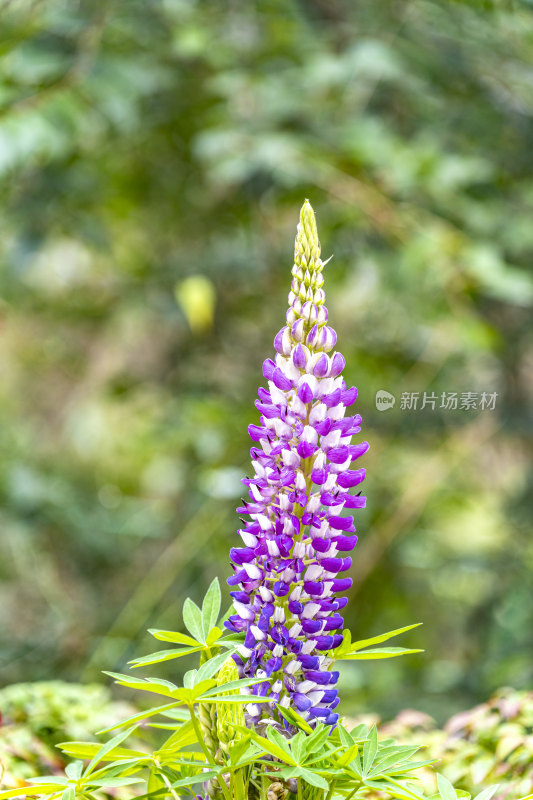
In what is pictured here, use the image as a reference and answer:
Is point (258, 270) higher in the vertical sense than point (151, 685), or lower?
lower

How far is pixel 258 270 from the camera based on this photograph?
256 cm

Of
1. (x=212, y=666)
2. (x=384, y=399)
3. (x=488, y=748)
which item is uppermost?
(x=212, y=666)

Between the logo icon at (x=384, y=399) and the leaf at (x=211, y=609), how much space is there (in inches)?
63.4

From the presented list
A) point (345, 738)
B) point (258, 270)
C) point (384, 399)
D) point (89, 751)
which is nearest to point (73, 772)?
point (89, 751)

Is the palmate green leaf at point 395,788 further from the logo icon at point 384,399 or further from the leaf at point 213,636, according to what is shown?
the logo icon at point 384,399

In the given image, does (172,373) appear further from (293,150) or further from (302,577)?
(302,577)

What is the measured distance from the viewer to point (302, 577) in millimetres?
759

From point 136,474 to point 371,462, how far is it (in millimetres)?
1154

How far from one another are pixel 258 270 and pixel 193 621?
188 centimetres

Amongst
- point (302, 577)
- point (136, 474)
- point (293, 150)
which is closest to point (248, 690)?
point (302, 577)

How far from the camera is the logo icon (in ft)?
7.78

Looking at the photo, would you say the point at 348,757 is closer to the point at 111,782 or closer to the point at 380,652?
the point at 380,652

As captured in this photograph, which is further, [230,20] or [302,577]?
[230,20]

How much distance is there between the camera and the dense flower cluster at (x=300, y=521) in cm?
74
